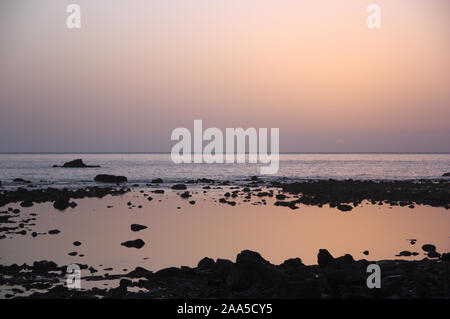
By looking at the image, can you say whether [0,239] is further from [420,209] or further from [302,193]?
[302,193]

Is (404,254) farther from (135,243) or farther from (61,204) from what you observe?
(61,204)

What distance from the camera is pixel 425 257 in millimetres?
16594

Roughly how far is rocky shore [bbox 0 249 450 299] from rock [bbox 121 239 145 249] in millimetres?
3744

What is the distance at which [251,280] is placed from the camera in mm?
12758

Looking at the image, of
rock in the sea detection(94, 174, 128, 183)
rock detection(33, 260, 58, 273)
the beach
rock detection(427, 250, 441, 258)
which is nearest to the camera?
the beach

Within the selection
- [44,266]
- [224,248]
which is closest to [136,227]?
[224,248]

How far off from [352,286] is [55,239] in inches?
542

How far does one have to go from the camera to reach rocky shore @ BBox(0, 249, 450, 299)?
11.7 meters

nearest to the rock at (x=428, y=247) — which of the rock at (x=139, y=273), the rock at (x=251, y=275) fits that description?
the rock at (x=251, y=275)

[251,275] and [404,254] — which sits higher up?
[251,275]

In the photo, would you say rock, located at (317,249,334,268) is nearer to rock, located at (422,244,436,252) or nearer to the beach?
the beach

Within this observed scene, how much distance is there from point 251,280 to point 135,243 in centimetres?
769

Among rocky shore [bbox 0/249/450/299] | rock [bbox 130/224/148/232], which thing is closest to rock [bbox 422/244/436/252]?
rocky shore [bbox 0/249/450/299]
